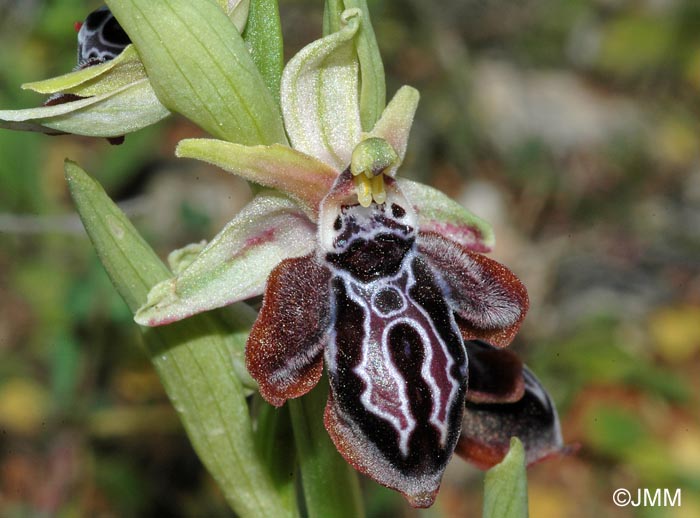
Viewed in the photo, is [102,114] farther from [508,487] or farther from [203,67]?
[508,487]

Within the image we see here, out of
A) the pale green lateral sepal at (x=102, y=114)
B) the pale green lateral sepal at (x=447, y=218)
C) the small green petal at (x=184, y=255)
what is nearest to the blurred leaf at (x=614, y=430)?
the pale green lateral sepal at (x=447, y=218)

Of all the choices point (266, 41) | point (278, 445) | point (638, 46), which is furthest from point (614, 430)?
point (638, 46)

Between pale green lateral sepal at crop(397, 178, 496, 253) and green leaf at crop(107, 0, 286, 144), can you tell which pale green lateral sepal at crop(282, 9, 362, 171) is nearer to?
green leaf at crop(107, 0, 286, 144)

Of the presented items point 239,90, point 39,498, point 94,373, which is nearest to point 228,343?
point 239,90

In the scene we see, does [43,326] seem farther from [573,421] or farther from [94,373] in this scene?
[573,421]

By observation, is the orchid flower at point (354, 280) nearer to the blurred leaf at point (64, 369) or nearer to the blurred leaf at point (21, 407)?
the blurred leaf at point (64, 369)
